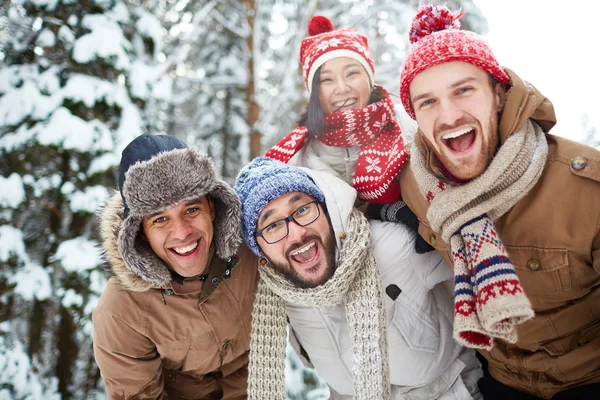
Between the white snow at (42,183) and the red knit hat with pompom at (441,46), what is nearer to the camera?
the red knit hat with pompom at (441,46)

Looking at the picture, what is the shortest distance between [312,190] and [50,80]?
3.03 m

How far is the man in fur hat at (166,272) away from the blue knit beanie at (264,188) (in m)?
0.08

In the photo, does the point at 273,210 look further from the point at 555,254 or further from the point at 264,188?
the point at 555,254

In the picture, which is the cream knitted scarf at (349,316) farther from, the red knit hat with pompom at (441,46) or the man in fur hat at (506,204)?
the red knit hat with pompom at (441,46)

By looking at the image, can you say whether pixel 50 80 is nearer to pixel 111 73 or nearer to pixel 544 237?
pixel 111 73

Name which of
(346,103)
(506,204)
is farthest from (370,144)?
(506,204)

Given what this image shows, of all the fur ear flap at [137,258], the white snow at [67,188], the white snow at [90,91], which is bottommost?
the fur ear flap at [137,258]

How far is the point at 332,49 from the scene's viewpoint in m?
3.16

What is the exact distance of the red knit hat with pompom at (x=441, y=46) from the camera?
1.87 metres

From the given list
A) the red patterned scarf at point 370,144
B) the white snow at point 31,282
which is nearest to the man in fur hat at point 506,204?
the red patterned scarf at point 370,144

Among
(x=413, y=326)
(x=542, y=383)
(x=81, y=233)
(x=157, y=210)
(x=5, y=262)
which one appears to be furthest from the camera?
(x=81, y=233)

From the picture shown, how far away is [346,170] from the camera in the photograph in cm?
311

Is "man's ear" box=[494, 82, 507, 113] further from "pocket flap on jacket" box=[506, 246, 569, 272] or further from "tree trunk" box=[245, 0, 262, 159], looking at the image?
"tree trunk" box=[245, 0, 262, 159]

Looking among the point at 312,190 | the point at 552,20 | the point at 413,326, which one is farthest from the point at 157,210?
the point at 552,20
